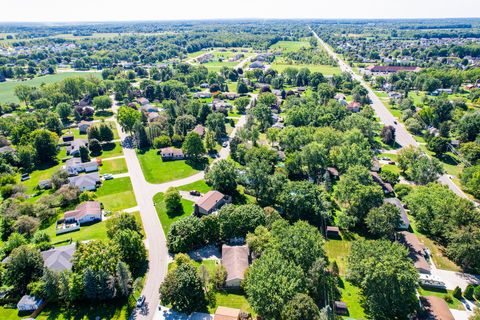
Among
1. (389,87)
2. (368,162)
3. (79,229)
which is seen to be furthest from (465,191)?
(389,87)

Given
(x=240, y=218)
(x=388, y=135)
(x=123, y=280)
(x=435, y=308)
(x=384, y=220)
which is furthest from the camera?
(x=388, y=135)

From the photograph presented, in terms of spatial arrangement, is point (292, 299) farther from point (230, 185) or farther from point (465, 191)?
point (465, 191)

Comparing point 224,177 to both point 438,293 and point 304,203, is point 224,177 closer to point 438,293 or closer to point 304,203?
point 304,203

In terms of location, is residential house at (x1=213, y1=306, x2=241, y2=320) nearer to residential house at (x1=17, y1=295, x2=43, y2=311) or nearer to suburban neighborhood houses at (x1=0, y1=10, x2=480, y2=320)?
suburban neighborhood houses at (x1=0, y1=10, x2=480, y2=320)

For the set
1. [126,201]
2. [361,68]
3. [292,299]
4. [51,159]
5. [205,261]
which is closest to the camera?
[292,299]

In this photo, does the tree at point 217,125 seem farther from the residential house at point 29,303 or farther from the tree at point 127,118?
the residential house at point 29,303

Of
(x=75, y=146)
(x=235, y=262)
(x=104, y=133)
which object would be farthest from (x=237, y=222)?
(x=75, y=146)
